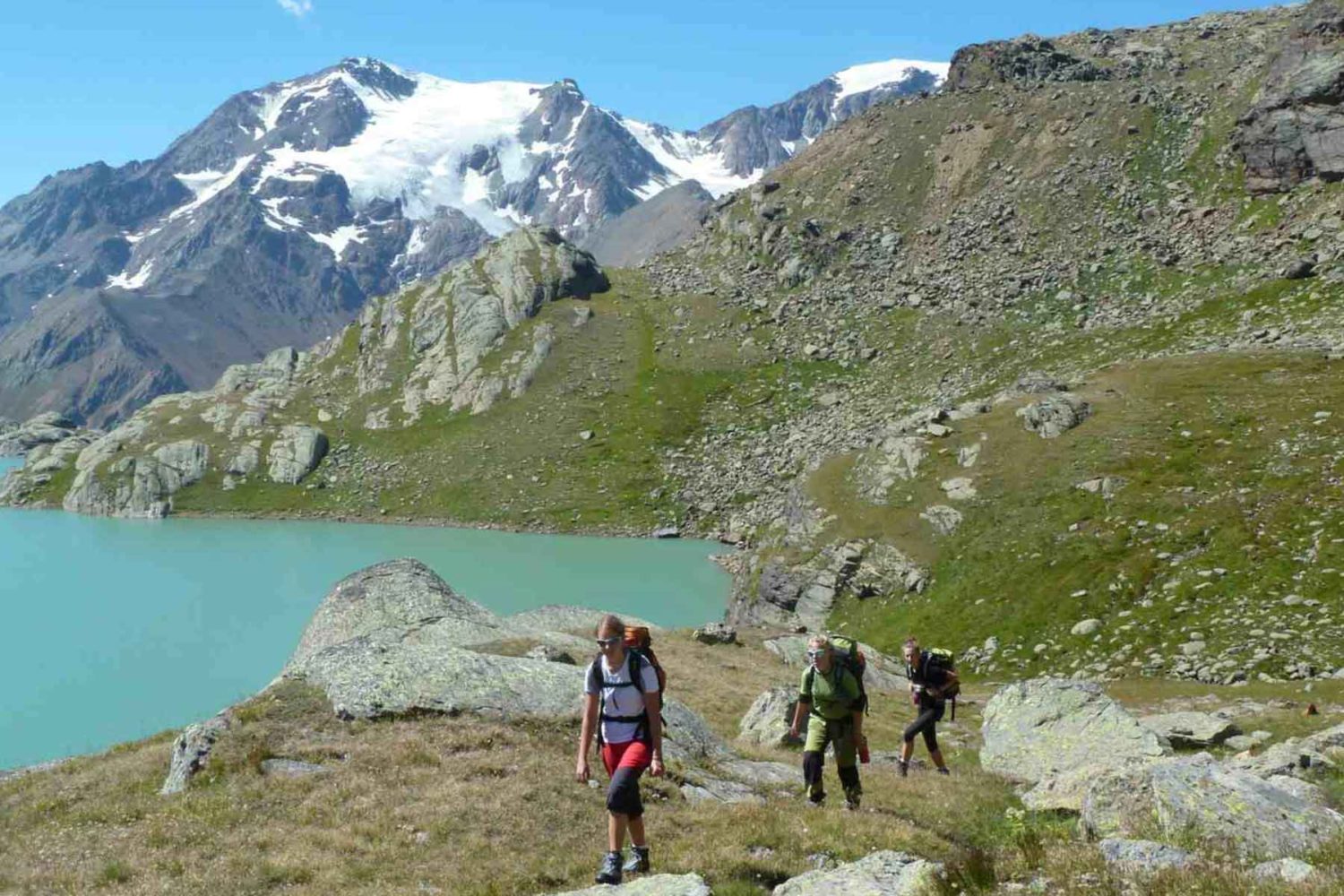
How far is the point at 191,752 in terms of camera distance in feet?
63.1

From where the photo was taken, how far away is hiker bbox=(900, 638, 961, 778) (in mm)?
20938

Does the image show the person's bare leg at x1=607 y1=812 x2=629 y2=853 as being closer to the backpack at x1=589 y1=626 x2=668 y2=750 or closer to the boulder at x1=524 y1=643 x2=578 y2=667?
the backpack at x1=589 y1=626 x2=668 y2=750

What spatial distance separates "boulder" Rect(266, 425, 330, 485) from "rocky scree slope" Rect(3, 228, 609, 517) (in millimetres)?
226

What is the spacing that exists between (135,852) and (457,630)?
18970 mm

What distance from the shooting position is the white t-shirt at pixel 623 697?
42.3 feet

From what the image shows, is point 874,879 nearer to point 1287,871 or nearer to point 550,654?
point 1287,871

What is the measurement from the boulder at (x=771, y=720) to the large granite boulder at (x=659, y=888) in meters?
14.0

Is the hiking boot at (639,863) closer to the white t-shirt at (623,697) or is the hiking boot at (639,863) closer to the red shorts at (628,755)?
the red shorts at (628,755)

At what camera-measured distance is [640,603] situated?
78.6 m

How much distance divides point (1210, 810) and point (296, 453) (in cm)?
15806

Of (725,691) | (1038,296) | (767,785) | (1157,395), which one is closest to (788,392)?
(1038,296)

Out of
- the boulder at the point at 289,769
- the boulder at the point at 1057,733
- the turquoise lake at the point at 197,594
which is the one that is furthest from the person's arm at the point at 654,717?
the turquoise lake at the point at 197,594

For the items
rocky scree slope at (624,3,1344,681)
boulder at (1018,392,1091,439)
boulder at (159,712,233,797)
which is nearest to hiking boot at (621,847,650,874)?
boulder at (159,712,233,797)

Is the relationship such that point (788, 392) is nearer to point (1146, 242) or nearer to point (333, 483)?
point (1146, 242)
